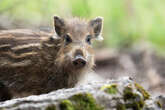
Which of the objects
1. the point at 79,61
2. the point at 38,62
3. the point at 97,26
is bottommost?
the point at 38,62

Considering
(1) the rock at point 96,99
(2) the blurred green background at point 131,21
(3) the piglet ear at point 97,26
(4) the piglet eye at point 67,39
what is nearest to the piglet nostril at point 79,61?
(4) the piglet eye at point 67,39

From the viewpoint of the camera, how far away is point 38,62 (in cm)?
676

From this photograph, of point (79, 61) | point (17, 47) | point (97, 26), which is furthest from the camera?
point (97, 26)

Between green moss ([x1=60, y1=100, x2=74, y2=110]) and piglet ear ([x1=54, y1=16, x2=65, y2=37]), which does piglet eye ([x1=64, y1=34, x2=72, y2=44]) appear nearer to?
piglet ear ([x1=54, y1=16, x2=65, y2=37])

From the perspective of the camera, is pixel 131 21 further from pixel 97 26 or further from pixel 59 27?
pixel 59 27

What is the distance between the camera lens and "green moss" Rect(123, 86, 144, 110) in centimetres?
434

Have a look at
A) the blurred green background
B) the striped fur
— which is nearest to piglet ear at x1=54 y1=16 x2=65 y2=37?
the striped fur

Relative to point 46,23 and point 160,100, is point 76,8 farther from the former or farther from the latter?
point 160,100

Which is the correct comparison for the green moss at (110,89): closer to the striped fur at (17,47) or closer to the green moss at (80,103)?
the green moss at (80,103)

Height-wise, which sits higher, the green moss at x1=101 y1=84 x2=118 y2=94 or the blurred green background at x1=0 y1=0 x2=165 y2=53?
the green moss at x1=101 y1=84 x2=118 y2=94

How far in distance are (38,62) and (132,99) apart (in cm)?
266

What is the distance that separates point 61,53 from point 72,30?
41 cm

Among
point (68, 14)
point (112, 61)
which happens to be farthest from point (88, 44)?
point (112, 61)

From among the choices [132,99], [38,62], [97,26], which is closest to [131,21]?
[97,26]
